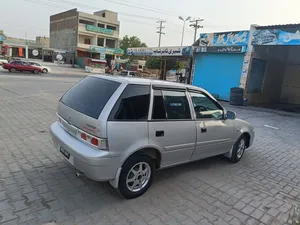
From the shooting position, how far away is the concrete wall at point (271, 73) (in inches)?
586

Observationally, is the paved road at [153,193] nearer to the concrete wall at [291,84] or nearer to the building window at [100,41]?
the concrete wall at [291,84]

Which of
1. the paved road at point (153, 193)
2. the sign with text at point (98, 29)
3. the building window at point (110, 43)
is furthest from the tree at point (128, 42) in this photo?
the paved road at point (153, 193)

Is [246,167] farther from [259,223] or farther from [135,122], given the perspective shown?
[135,122]

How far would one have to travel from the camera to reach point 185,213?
2.87m

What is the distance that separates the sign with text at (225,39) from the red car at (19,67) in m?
19.5

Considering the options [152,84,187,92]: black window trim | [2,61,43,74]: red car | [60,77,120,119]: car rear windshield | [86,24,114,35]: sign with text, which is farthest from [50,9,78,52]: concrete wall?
[152,84,187,92]: black window trim

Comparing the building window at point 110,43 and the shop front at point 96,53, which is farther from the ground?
the building window at point 110,43

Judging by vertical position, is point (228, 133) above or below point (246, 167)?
above

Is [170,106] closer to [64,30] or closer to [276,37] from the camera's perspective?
[276,37]

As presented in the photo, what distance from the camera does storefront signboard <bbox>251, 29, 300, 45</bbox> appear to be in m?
11.5

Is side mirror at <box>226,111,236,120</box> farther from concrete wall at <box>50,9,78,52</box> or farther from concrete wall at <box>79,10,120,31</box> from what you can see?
concrete wall at <box>79,10,120,31</box>

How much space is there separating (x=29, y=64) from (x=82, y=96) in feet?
86.2

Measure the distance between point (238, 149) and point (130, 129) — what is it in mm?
2887

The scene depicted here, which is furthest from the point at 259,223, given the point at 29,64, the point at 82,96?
the point at 29,64
